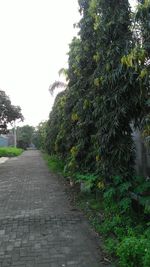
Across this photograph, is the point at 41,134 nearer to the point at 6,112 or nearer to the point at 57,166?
the point at 6,112

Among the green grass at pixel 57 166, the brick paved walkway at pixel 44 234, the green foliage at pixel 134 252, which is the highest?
the green grass at pixel 57 166

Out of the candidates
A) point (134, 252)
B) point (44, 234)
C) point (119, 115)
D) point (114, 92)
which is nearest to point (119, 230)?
point (134, 252)

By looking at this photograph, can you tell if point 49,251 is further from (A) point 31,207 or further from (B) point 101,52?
(B) point 101,52

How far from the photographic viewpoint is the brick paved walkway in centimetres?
475

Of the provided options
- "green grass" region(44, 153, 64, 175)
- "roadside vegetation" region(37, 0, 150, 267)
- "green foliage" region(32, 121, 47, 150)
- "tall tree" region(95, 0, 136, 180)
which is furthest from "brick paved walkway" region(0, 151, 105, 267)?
"green foliage" region(32, 121, 47, 150)

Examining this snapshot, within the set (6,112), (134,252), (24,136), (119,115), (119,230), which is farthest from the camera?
(24,136)

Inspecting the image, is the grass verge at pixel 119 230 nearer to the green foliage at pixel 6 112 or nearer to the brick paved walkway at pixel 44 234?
the brick paved walkway at pixel 44 234

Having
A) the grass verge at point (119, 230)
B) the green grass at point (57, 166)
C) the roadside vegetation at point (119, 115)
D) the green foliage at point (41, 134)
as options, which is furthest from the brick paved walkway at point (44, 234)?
the green foliage at point (41, 134)

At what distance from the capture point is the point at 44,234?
5859 millimetres

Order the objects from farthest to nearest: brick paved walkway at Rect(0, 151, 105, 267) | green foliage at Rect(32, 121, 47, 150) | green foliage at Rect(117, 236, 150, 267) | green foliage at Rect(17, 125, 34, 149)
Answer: green foliage at Rect(17, 125, 34, 149), green foliage at Rect(32, 121, 47, 150), brick paved walkway at Rect(0, 151, 105, 267), green foliage at Rect(117, 236, 150, 267)

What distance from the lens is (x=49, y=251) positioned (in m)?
5.05

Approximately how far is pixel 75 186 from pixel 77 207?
2739 mm

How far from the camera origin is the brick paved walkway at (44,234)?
15.6 ft

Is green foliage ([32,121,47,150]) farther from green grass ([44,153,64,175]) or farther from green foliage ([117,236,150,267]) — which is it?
green foliage ([117,236,150,267])
